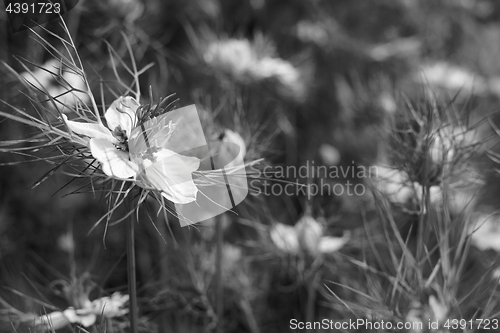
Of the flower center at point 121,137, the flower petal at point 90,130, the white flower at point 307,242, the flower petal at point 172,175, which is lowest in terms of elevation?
the white flower at point 307,242

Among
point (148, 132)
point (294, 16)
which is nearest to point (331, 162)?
point (294, 16)

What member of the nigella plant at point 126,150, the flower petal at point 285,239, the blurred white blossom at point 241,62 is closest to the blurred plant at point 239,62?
the blurred white blossom at point 241,62

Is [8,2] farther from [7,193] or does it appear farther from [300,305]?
[300,305]

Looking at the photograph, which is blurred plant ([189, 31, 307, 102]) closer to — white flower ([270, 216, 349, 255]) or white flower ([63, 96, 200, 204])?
white flower ([270, 216, 349, 255])

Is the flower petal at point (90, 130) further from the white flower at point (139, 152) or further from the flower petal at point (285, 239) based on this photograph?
the flower petal at point (285, 239)

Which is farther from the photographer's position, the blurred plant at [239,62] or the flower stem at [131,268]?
the blurred plant at [239,62]

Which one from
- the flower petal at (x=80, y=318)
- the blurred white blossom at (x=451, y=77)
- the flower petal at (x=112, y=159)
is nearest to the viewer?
the flower petal at (x=112, y=159)

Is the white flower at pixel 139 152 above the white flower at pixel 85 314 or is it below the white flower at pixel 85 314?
above

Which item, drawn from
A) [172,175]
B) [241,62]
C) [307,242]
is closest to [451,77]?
[241,62]
